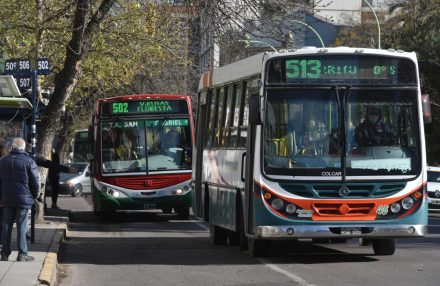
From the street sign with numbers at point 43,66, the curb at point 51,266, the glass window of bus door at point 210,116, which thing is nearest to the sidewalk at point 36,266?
the curb at point 51,266

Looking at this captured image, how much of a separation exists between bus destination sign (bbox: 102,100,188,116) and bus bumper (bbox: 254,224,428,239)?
37.4ft

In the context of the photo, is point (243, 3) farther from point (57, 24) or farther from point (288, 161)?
point (57, 24)

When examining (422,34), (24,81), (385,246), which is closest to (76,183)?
(422,34)

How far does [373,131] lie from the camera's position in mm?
14062

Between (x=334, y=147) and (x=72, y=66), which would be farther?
(x=72, y=66)

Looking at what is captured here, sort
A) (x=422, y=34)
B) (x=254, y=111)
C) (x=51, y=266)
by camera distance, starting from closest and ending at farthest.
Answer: (x=51, y=266) → (x=254, y=111) → (x=422, y=34)

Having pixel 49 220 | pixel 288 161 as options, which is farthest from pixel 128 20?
pixel 288 161

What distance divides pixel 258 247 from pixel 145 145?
10.2 m

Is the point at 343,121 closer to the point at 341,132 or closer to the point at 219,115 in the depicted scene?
the point at 341,132

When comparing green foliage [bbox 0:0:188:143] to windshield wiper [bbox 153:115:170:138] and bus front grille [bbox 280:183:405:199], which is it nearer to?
windshield wiper [bbox 153:115:170:138]

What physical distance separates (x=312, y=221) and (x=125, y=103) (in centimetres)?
1184

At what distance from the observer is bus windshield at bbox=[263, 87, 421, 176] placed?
45.5 ft

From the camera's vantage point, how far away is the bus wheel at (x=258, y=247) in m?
14.9

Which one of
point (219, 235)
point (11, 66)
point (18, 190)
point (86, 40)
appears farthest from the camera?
point (86, 40)
